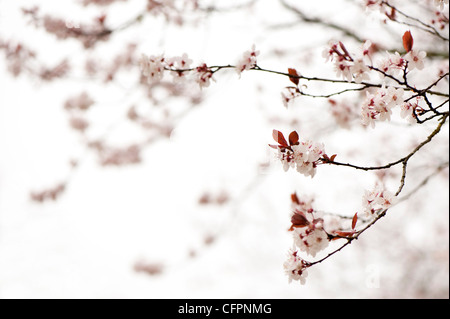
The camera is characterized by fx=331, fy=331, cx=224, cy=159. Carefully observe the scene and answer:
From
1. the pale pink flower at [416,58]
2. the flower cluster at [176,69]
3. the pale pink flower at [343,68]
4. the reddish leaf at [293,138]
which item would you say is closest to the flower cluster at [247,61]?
the flower cluster at [176,69]

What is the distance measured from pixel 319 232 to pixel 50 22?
3.04 meters

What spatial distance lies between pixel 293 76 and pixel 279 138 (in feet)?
1.14

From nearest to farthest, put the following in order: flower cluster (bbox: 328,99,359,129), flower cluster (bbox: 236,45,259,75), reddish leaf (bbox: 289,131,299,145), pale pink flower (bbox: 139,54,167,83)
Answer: reddish leaf (bbox: 289,131,299,145) < flower cluster (bbox: 236,45,259,75) < pale pink flower (bbox: 139,54,167,83) < flower cluster (bbox: 328,99,359,129)

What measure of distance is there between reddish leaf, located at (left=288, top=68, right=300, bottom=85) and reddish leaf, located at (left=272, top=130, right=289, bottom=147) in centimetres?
34

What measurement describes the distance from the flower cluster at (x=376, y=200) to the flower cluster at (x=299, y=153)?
22 cm

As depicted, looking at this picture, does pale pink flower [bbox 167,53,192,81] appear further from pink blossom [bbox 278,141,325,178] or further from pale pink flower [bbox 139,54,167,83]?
pink blossom [bbox 278,141,325,178]

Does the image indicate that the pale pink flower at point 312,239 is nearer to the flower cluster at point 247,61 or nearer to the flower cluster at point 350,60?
the flower cluster at point 350,60

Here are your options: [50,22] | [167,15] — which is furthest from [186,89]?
[50,22]

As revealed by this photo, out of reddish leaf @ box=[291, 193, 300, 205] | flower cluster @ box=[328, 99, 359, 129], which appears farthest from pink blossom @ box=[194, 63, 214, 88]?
flower cluster @ box=[328, 99, 359, 129]

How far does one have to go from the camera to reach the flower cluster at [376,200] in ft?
3.77

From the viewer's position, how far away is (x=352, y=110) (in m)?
2.38

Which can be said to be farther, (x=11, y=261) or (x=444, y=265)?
(x=11, y=261)

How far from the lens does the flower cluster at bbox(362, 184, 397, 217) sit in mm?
1148
